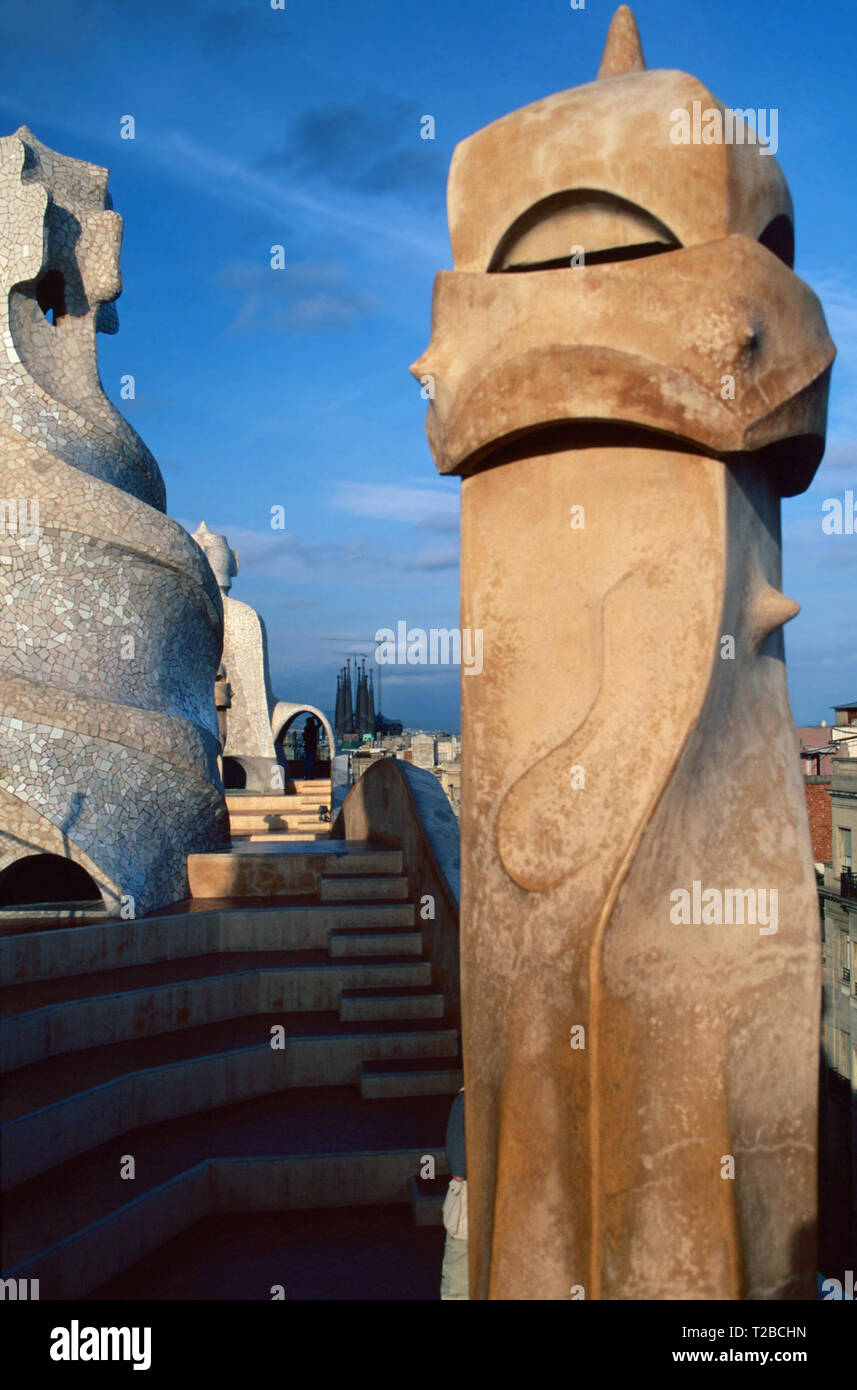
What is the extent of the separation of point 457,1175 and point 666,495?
2.35m

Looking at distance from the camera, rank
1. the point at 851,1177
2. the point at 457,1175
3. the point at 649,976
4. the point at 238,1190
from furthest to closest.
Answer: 1. the point at 851,1177
2. the point at 238,1190
3. the point at 457,1175
4. the point at 649,976

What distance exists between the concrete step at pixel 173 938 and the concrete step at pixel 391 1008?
2.89ft

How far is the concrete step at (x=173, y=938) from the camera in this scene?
599cm

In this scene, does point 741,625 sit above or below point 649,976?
above

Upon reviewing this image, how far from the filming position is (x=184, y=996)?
6.12 meters

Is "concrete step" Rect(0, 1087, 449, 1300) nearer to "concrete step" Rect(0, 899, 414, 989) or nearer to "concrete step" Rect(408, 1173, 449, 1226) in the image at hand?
"concrete step" Rect(408, 1173, 449, 1226)

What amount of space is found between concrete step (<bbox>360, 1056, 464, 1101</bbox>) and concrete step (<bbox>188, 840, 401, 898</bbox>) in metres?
2.13

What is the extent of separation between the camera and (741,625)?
317cm

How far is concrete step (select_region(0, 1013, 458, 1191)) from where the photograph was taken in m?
4.61

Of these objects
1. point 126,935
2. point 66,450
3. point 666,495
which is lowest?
point 126,935

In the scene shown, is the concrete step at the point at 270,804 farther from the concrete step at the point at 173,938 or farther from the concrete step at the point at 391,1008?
the concrete step at the point at 391,1008

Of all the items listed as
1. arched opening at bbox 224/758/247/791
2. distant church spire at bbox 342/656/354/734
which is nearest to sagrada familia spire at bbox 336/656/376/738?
distant church spire at bbox 342/656/354/734
